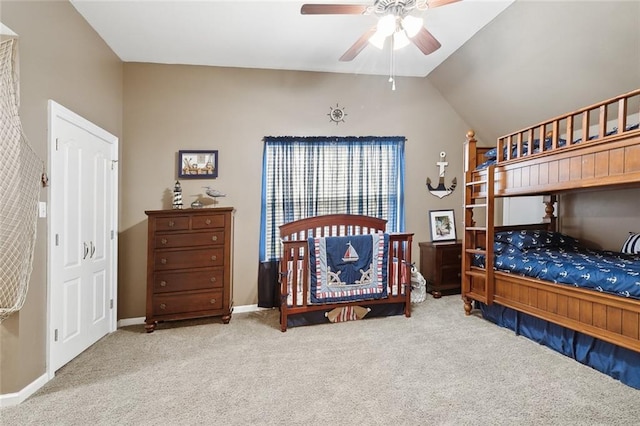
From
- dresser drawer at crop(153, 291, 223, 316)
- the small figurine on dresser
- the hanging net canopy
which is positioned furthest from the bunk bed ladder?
the hanging net canopy

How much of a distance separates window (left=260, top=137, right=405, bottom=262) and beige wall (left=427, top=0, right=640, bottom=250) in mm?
1109

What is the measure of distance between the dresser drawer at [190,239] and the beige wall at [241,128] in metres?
0.55

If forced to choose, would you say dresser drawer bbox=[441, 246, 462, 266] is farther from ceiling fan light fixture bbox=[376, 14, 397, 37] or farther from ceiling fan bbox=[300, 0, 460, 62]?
ceiling fan light fixture bbox=[376, 14, 397, 37]

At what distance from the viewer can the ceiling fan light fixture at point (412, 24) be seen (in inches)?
85.1

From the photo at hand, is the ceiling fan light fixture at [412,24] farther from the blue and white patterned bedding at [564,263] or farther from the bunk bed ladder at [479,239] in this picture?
the blue and white patterned bedding at [564,263]

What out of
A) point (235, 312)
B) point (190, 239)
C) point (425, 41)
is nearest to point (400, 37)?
point (425, 41)

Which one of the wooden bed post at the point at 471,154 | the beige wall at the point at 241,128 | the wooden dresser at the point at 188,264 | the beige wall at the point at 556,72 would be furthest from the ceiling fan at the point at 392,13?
the wooden dresser at the point at 188,264

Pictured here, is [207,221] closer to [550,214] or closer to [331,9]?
[331,9]

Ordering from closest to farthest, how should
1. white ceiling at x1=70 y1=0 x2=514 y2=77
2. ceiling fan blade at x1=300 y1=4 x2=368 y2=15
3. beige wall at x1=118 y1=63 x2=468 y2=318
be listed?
ceiling fan blade at x1=300 y1=4 x2=368 y2=15, white ceiling at x1=70 y1=0 x2=514 y2=77, beige wall at x1=118 y1=63 x2=468 y2=318

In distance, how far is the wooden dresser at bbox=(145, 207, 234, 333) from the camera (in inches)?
124

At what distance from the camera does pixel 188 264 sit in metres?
3.20

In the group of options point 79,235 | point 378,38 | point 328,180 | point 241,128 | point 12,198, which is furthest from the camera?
point 328,180

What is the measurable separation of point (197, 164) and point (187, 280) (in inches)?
54.3

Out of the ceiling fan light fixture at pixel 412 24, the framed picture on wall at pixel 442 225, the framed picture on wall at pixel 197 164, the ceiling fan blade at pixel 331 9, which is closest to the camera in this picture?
the ceiling fan blade at pixel 331 9
